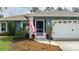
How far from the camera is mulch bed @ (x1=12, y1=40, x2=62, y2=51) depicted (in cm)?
3741

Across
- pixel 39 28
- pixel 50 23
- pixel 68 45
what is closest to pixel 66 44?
pixel 68 45

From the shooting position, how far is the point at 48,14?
3738 cm

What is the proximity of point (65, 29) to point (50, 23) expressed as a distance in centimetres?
51

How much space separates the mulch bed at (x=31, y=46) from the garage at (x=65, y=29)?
0.36m

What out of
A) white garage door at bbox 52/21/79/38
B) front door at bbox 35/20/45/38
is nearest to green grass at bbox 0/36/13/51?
front door at bbox 35/20/45/38

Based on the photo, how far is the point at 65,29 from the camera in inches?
1475

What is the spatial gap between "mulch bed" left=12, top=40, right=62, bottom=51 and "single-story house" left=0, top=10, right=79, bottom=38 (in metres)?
0.25

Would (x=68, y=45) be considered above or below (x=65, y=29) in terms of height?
below

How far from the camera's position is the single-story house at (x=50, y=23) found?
37344mm

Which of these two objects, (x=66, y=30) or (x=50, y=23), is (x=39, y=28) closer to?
(x=50, y=23)
